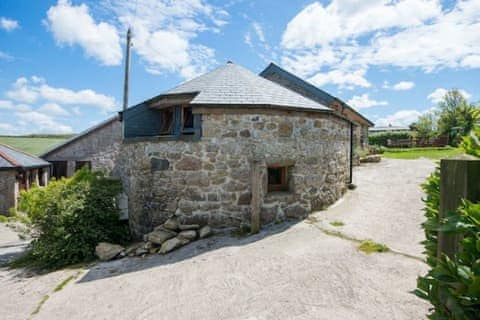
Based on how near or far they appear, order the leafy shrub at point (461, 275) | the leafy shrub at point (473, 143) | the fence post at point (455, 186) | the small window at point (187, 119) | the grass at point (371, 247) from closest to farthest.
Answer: the leafy shrub at point (461, 275) → the fence post at point (455, 186) → the leafy shrub at point (473, 143) → the grass at point (371, 247) → the small window at point (187, 119)

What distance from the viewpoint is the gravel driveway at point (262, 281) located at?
3.29 m

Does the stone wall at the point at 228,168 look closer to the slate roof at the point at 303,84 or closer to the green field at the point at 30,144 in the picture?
the slate roof at the point at 303,84

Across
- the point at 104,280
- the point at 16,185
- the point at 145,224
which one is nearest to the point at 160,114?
the point at 145,224

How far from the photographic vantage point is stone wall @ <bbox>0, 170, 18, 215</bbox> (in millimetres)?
15031

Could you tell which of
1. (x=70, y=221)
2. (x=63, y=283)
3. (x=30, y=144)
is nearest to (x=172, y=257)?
(x=63, y=283)

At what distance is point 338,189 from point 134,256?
6.00 m

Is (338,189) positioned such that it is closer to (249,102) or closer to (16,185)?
(249,102)

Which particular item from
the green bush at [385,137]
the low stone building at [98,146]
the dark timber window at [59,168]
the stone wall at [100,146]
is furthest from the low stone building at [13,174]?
the green bush at [385,137]

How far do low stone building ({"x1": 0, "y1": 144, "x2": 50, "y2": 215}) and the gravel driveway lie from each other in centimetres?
1130

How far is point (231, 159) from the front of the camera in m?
6.53

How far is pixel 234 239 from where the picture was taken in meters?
6.02

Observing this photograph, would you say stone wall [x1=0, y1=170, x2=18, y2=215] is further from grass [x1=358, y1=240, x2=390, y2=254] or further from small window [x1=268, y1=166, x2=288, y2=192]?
grass [x1=358, y1=240, x2=390, y2=254]

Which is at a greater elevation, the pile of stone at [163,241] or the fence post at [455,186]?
the fence post at [455,186]

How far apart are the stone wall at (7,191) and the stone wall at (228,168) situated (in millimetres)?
12804
